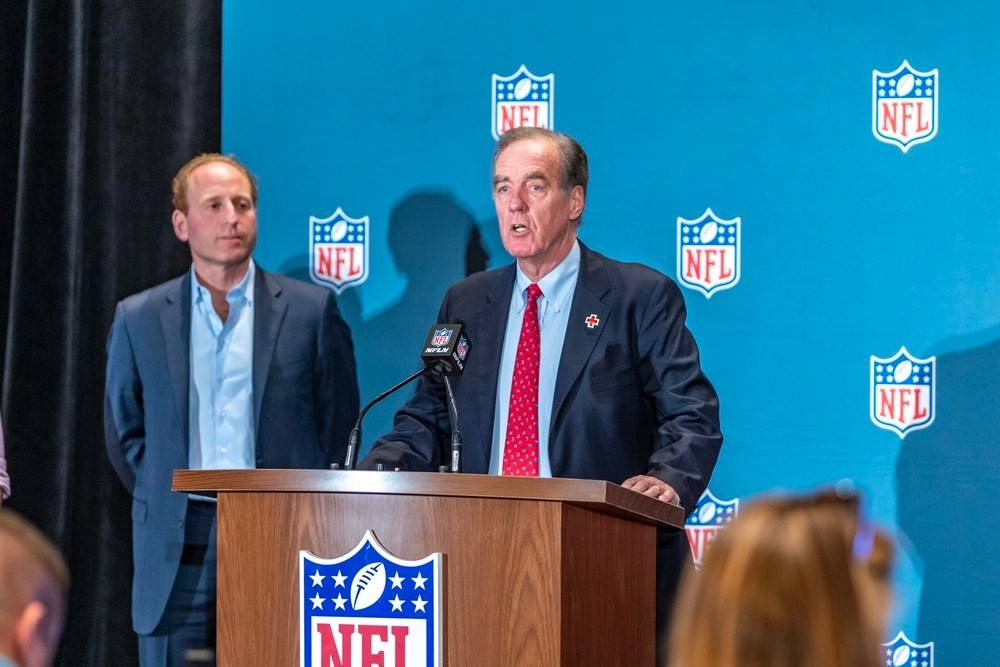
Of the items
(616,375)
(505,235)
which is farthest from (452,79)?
(616,375)

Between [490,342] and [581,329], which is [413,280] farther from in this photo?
[581,329]

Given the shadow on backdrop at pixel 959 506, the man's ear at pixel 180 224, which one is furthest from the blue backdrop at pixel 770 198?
the man's ear at pixel 180 224

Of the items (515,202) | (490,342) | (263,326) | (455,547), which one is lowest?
(455,547)

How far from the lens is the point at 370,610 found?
8.29 feet

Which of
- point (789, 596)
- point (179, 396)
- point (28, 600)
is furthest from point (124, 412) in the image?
point (789, 596)

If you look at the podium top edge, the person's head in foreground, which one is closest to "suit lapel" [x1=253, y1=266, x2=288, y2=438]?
the podium top edge

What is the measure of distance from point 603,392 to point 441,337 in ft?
2.22

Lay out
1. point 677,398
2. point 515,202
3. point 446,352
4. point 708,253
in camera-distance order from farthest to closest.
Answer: point 708,253, point 515,202, point 677,398, point 446,352

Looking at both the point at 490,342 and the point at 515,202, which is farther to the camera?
the point at 515,202

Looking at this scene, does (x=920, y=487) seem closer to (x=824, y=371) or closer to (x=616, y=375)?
(x=824, y=371)

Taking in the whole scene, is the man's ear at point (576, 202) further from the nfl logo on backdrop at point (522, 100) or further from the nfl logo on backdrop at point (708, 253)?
the nfl logo on backdrop at point (522, 100)

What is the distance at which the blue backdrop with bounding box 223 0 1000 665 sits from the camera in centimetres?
440

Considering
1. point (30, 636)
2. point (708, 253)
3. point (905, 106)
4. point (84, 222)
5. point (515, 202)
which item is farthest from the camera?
point (84, 222)

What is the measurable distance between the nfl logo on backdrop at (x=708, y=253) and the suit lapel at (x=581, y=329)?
760 millimetres
